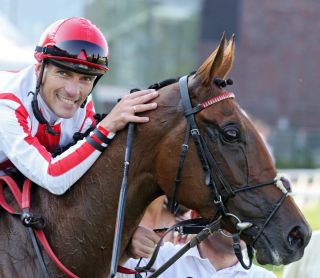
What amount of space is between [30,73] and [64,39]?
Result: 1.03ft

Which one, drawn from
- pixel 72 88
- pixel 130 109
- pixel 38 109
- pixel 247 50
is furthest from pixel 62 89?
pixel 247 50

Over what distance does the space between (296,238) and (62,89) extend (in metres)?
1.49

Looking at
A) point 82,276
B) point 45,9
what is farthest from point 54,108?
point 45,9

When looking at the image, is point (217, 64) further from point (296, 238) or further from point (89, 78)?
point (296, 238)

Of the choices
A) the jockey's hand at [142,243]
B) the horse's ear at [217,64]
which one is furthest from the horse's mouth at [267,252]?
the horse's ear at [217,64]

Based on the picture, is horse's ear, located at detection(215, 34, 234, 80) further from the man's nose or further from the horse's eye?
the man's nose

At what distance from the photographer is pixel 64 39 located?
412 centimetres

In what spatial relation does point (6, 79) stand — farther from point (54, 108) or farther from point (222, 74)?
point (222, 74)

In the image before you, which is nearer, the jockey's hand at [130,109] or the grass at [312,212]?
the jockey's hand at [130,109]

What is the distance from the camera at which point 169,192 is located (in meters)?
3.82

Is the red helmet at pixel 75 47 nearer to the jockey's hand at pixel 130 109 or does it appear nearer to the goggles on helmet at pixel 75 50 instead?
the goggles on helmet at pixel 75 50

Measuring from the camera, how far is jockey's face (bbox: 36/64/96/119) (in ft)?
13.6

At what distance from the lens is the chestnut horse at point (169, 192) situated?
369 centimetres

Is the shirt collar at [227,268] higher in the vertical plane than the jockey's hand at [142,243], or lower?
lower
